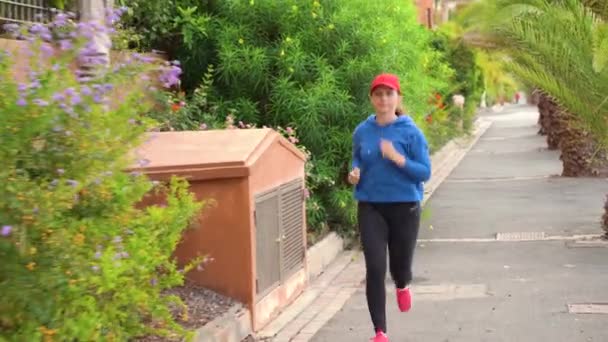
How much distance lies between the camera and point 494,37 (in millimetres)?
20891

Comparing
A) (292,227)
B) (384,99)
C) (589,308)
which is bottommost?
(589,308)

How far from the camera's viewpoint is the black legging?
20.6ft

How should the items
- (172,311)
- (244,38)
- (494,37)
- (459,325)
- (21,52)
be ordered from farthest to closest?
(494,37) < (244,38) < (459,325) < (172,311) < (21,52)

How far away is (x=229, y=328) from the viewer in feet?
20.5

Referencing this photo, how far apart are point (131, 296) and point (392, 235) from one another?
7.68 ft

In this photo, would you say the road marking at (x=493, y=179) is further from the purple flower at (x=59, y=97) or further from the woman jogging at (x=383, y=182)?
the purple flower at (x=59, y=97)

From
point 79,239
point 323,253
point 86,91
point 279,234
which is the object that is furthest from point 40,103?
point 323,253

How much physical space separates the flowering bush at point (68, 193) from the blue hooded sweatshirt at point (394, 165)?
78.6 inches

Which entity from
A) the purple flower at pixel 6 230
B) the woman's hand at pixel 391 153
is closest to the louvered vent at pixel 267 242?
the woman's hand at pixel 391 153

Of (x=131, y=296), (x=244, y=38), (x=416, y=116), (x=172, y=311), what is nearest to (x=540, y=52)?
(x=416, y=116)

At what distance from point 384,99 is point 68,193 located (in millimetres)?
2956

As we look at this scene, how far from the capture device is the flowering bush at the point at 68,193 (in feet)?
11.9

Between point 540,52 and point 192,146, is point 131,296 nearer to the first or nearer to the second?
point 192,146

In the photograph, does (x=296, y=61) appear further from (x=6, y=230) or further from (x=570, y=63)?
(x=6, y=230)
